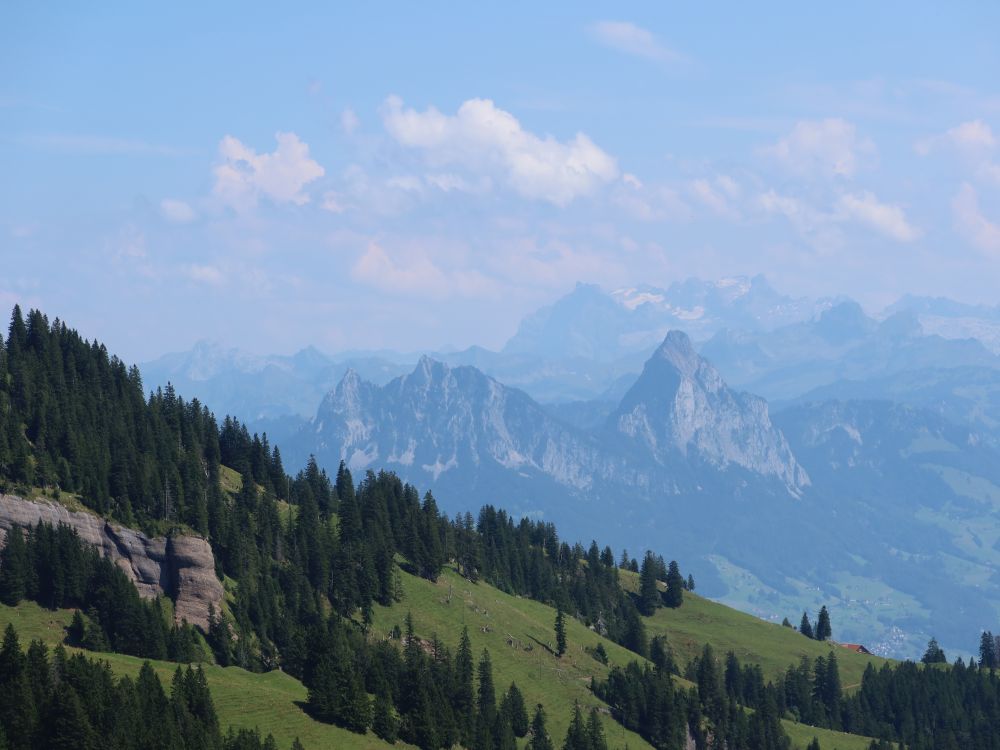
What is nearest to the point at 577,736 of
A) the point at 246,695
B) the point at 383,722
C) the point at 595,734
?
the point at 595,734

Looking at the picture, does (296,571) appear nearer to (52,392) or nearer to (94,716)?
(52,392)

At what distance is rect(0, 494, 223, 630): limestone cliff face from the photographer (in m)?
156

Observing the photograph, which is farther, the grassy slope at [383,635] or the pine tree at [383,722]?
the pine tree at [383,722]

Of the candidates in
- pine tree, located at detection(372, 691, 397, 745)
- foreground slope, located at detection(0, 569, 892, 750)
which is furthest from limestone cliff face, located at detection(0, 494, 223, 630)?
pine tree, located at detection(372, 691, 397, 745)

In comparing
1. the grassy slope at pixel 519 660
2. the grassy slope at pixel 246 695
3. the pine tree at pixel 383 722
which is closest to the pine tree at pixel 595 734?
the grassy slope at pixel 519 660

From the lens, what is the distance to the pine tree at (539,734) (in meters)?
161

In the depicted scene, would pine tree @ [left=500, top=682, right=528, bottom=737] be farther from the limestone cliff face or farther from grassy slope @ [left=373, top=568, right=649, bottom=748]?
the limestone cliff face

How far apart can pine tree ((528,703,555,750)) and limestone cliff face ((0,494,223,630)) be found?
46515 millimetres

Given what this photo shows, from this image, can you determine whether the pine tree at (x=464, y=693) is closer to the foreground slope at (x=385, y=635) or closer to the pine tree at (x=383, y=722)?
the foreground slope at (x=385, y=635)

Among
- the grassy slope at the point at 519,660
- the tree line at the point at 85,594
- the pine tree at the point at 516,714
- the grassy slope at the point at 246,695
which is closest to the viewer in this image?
the grassy slope at the point at 246,695

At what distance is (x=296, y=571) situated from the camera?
590 feet

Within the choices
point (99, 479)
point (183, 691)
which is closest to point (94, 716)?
point (183, 691)

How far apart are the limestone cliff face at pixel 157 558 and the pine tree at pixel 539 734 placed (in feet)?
153

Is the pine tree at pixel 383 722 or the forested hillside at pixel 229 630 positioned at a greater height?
the forested hillside at pixel 229 630
